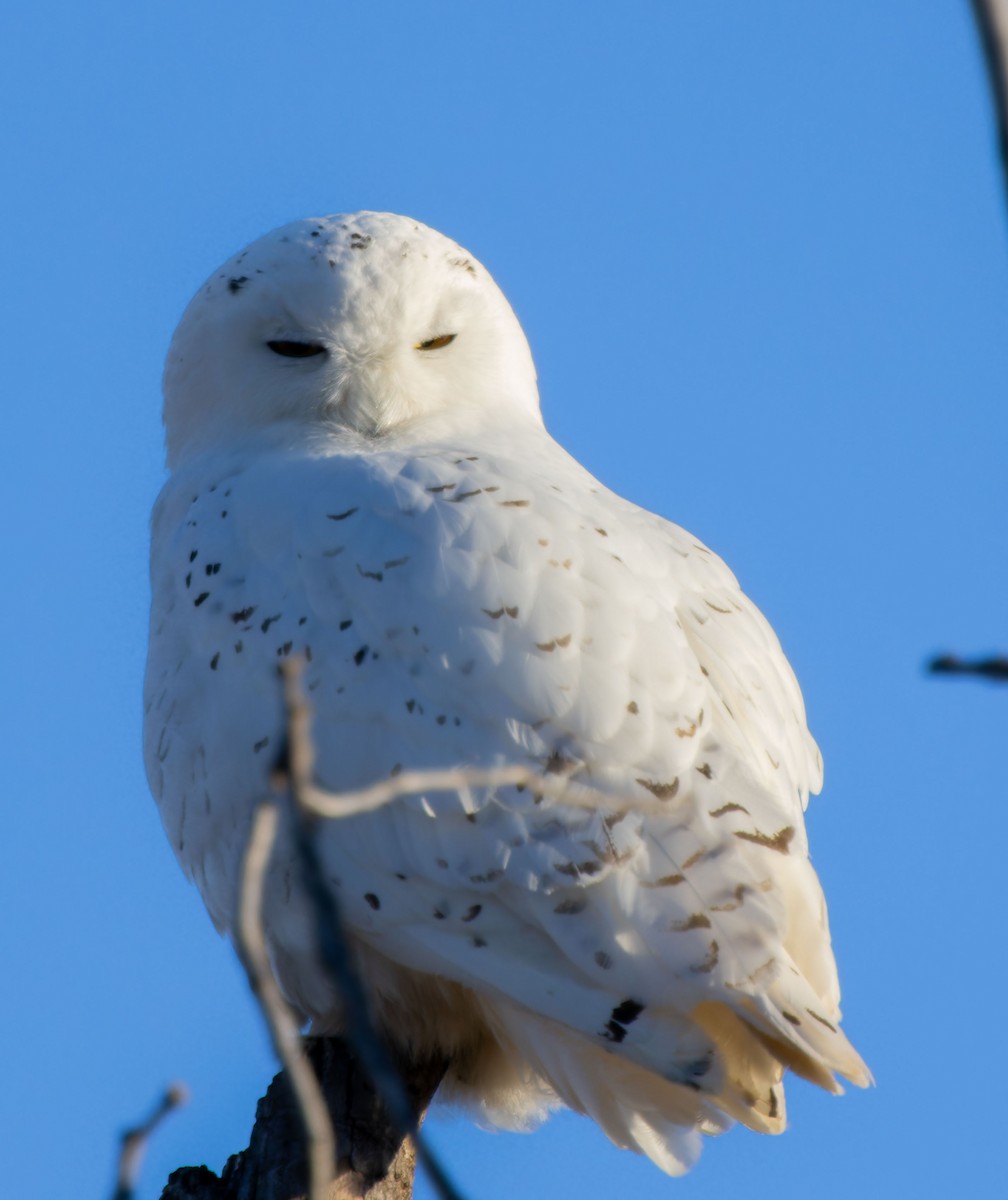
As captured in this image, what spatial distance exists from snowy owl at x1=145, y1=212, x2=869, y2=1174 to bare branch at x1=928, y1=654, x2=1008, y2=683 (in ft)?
5.58

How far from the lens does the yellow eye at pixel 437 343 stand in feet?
13.6

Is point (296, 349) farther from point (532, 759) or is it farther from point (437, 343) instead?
point (532, 759)

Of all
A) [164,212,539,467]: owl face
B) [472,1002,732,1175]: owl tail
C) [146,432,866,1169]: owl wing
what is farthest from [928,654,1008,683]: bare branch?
[164,212,539,467]: owl face

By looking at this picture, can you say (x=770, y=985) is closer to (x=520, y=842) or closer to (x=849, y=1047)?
(x=849, y=1047)

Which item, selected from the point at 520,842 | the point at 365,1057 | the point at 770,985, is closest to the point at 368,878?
the point at 520,842

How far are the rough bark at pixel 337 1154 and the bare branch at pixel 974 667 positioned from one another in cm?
220

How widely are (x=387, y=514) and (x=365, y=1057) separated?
7.32 ft

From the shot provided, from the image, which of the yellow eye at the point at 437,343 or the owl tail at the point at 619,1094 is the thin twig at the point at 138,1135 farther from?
the yellow eye at the point at 437,343

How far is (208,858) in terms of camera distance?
3.33 meters

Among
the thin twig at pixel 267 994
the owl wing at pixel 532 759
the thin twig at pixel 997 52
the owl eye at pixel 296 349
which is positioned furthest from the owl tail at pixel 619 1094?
the thin twig at pixel 997 52

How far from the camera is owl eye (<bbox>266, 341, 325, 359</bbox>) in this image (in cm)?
404

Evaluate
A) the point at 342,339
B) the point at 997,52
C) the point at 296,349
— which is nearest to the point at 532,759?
the point at 342,339

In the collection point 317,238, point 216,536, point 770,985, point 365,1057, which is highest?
point 317,238

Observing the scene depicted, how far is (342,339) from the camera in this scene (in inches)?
157
